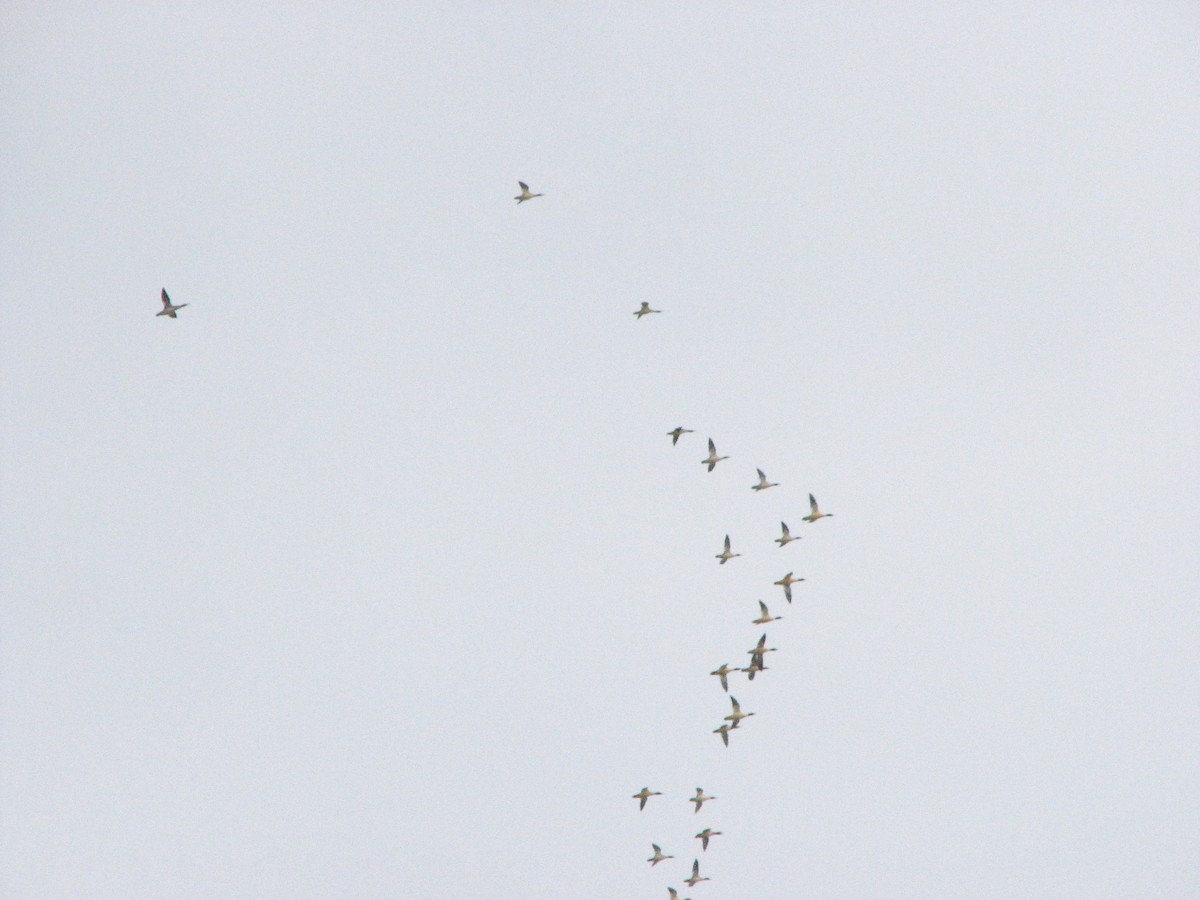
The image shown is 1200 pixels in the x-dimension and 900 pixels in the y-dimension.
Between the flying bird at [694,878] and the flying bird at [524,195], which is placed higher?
the flying bird at [524,195]

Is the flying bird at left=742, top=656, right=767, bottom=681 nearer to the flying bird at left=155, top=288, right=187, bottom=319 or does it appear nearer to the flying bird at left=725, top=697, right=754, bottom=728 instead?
the flying bird at left=725, top=697, right=754, bottom=728

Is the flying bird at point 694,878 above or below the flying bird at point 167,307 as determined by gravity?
below

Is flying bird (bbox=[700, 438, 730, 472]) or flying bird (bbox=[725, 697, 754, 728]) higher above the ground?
flying bird (bbox=[700, 438, 730, 472])

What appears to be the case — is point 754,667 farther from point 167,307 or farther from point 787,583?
point 167,307

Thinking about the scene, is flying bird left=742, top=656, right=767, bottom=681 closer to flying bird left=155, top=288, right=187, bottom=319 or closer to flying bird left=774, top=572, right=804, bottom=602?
flying bird left=774, top=572, right=804, bottom=602

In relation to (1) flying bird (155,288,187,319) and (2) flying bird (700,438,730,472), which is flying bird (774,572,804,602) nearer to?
(2) flying bird (700,438,730,472)

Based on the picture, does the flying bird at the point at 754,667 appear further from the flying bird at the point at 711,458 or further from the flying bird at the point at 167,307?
the flying bird at the point at 167,307

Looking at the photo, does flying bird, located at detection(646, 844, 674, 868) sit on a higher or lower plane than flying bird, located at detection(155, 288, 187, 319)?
lower

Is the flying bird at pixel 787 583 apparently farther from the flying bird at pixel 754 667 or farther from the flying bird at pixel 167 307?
the flying bird at pixel 167 307

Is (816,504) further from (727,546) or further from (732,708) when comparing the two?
(732,708)

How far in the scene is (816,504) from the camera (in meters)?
97.0

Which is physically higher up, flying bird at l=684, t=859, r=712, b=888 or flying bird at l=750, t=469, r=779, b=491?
flying bird at l=750, t=469, r=779, b=491

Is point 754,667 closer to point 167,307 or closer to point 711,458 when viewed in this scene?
point 711,458

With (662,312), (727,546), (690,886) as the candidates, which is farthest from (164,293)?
(690,886)
